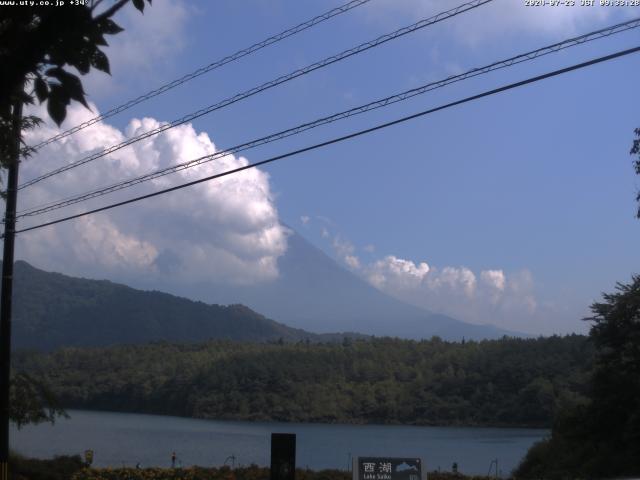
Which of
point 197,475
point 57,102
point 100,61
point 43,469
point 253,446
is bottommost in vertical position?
point 253,446

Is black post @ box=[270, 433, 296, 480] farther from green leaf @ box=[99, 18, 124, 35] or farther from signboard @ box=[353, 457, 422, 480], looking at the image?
green leaf @ box=[99, 18, 124, 35]

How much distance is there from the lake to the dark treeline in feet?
13.7

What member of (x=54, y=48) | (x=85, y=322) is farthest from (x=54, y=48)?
(x=85, y=322)

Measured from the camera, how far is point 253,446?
35.2m

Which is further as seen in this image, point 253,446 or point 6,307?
→ point 253,446

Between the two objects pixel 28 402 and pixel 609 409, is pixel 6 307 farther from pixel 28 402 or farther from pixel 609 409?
pixel 609 409

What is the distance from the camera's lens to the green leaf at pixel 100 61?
4426 millimetres

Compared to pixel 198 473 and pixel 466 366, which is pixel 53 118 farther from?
pixel 466 366

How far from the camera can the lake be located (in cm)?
2891

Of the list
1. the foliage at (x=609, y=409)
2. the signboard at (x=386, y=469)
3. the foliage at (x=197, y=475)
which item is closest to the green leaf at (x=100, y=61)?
the signboard at (x=386, y=469)

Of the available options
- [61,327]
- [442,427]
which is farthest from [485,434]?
[61,327]

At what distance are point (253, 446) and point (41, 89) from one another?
32.7 m

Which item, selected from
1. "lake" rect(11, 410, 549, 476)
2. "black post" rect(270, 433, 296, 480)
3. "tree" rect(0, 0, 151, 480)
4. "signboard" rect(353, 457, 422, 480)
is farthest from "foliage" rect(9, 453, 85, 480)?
"tree" rect(0, 0, 151, 480)

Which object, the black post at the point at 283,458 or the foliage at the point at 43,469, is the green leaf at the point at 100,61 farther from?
the foliage at the point at 43,469
